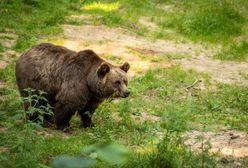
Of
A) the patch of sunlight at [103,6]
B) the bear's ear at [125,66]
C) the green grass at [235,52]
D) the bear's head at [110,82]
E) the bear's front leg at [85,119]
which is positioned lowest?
the green grass at [235,52]

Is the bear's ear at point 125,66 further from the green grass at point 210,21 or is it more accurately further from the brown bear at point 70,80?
the green grass at point 210,21

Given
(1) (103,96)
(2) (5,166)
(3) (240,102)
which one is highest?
(2) (5,166)

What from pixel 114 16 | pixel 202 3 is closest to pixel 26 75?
pixel 114 16

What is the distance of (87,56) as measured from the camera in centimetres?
812

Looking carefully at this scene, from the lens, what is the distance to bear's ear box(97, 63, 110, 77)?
7.77m

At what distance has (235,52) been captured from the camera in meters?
13.9

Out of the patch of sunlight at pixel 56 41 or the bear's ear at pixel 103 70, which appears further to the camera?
the patch of sunlight at pixel 56 41

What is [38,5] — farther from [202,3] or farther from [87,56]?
[87,56]

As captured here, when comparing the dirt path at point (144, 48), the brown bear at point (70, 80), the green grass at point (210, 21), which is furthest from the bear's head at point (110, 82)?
the green grass at point (210, 21)

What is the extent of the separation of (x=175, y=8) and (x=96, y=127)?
11.1 m

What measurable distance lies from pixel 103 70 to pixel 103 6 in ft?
33.7

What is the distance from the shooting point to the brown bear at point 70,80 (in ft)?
25.6

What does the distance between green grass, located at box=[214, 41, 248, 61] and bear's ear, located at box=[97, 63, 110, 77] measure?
646cm

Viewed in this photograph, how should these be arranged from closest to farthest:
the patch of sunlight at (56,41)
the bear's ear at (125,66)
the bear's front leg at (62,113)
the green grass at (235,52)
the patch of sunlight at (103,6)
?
→ the bear's front leg at (62,113) < the bear's ear at (125,66) < the patch of sunlight at (56,41) < the green grass at (235,52) < the patch of sunlight at (103,6)
